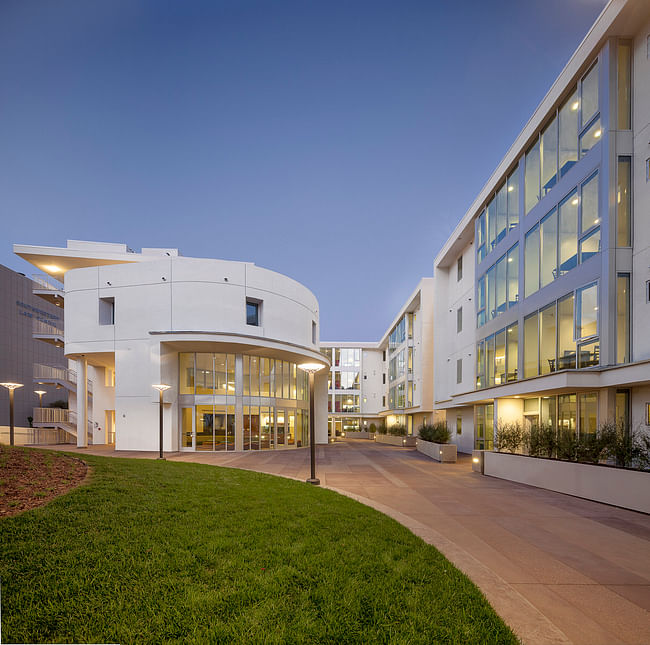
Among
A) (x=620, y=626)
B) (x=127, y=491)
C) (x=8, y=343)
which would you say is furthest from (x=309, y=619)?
(x=8, y=343)

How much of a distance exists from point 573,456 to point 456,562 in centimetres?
843

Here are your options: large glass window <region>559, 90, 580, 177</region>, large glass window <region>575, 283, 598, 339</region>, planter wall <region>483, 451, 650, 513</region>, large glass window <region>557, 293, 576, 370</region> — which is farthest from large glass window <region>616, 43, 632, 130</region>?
planter wall <region>483, 451, 650, 513</region>

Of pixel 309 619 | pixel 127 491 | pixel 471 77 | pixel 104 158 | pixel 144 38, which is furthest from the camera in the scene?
pixel 104 158

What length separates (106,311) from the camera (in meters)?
24.5

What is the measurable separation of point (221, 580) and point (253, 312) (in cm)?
2235

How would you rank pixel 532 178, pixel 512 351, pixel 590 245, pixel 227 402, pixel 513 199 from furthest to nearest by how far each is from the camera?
pixel 227 402 < pixel 513 199 < pixel 512 351 < pixel 532 178 < pixel 590 245

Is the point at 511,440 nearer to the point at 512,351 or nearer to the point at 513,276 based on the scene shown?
the point at 512,351

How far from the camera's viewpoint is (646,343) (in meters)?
11.1

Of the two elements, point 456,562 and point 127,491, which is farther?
point 127,491

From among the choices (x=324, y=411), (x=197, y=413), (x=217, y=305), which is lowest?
(x=324, y=411)

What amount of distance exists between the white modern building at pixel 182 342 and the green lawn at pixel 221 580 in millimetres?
16943

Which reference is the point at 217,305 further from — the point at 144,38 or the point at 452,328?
the point at 144,38

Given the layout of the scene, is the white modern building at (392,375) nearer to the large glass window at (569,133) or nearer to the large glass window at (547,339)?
the large glass window at (547,339)

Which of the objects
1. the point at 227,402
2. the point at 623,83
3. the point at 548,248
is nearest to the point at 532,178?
the point at 548,248
